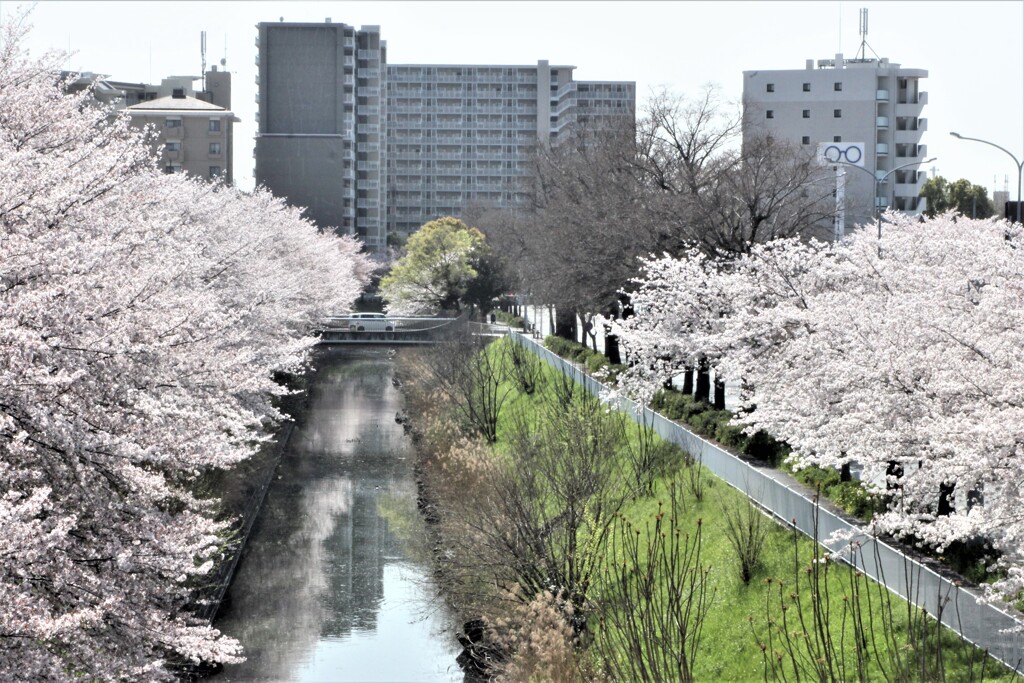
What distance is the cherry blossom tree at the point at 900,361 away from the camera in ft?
55.4

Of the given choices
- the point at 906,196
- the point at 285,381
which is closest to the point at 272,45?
the point at 906,196

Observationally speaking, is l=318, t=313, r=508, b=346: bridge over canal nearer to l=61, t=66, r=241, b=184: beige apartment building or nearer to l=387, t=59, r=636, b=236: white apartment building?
l=61, t=66, r=241, b=184: beige apartment building

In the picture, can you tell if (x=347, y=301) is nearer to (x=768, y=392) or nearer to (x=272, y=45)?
(x=272, y=45)

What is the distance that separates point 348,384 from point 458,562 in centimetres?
4652

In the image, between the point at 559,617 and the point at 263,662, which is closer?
the point at 559,617

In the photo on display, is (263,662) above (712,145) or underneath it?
underneath

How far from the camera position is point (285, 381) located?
63.7m

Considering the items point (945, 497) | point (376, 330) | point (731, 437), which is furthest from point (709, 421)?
point (376, 330)

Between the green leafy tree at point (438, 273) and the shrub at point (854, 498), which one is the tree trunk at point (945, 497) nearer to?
the shrub at point (854, 498)

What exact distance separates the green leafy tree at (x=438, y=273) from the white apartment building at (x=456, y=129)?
69373mm

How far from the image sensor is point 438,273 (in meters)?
93.4

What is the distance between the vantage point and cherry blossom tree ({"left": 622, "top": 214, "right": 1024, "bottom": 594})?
16891 millimetres

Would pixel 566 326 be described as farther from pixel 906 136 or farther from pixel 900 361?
pixel 906 136

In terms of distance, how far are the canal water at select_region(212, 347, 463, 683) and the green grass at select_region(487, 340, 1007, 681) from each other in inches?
205
